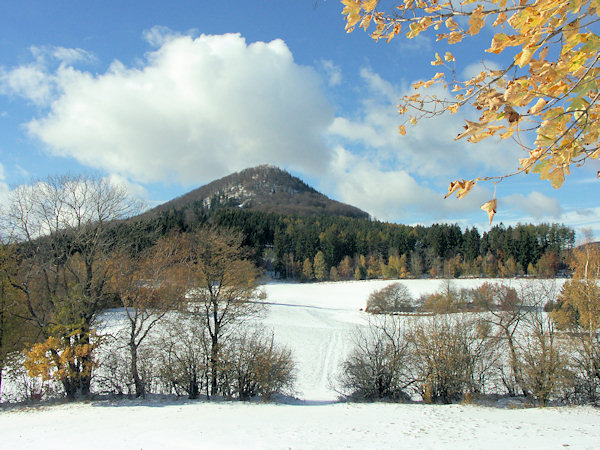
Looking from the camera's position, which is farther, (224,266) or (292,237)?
(292,237)

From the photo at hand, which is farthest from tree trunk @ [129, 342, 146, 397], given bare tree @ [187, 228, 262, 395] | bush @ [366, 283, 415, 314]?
bush @ [366, 283, 415, 314]

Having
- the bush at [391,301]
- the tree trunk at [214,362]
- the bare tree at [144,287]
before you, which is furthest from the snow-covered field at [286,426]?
the bush at [391,301]

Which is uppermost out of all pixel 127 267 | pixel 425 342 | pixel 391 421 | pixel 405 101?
pixel 405 101

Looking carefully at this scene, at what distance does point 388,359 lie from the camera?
1631 centimetres

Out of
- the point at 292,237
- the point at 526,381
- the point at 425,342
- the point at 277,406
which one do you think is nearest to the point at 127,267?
the point at 277,406

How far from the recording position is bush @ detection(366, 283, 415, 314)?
1591 inches

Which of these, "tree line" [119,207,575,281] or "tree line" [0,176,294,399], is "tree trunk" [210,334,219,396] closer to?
"tree line" [0,176,294,399]

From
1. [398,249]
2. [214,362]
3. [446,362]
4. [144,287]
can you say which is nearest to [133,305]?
[144,287]

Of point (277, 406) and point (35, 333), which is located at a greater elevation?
point (35, 333)

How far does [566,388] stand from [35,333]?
84.1 feet

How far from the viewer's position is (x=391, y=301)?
41.7 meters

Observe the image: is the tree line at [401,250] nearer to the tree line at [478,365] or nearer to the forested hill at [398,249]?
the forested hill at [398,249]

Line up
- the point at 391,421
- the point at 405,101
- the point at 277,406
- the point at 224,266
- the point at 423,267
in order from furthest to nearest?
the point at 423,267 → the point at 224,266 → the point at 277,406 → the point at 391,421 → the point at 405,101

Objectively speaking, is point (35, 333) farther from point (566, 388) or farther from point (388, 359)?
point (566, 388)
